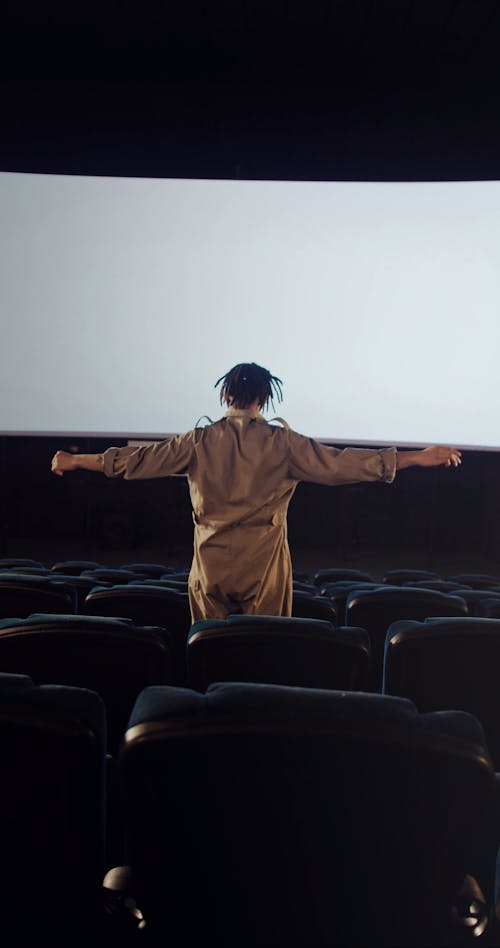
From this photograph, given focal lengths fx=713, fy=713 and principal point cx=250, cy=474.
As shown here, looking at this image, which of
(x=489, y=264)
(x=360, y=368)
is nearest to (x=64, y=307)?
(x=360, y=368)

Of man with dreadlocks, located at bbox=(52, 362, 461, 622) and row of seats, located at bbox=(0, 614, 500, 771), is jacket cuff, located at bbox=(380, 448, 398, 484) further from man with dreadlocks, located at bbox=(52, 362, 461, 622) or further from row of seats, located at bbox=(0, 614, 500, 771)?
row of seats, located at bbox=(0, 614, 500, 771)

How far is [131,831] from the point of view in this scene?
944mm

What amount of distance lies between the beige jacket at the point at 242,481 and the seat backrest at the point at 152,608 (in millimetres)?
308

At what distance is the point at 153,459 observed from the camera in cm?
283

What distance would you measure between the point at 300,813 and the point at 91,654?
0.84 m

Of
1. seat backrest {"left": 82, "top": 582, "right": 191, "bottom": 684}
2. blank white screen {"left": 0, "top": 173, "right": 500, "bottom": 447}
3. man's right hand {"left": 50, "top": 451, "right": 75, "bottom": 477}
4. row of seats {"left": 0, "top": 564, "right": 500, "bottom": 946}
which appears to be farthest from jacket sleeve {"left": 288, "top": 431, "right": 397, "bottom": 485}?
blank white screen {"left": 0, "top": 173, "right": 500, "bottom": 447}

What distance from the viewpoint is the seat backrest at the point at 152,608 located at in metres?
2.43

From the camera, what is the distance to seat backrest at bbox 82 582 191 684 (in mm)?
2432

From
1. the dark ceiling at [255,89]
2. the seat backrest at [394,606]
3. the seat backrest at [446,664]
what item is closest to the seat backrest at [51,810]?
the seat backrest at [446,664]

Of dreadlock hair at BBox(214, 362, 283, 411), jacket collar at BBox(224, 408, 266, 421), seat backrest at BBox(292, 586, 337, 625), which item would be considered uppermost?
dreadlock hair at BBox(214, 362, 283, 411)

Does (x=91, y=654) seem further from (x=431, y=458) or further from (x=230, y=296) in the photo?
(x=230, y=296)

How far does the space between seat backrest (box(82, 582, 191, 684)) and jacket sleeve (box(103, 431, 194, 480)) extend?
1.68 feet

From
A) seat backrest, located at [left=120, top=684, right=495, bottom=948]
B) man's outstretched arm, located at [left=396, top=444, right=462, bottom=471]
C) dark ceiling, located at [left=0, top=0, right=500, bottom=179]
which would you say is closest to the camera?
seat backrest, located at [left=120, top=684, right=495, bottom=948]

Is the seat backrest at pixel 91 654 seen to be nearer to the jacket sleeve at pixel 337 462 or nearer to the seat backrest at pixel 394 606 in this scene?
the seat backrest at pixel 394 606
